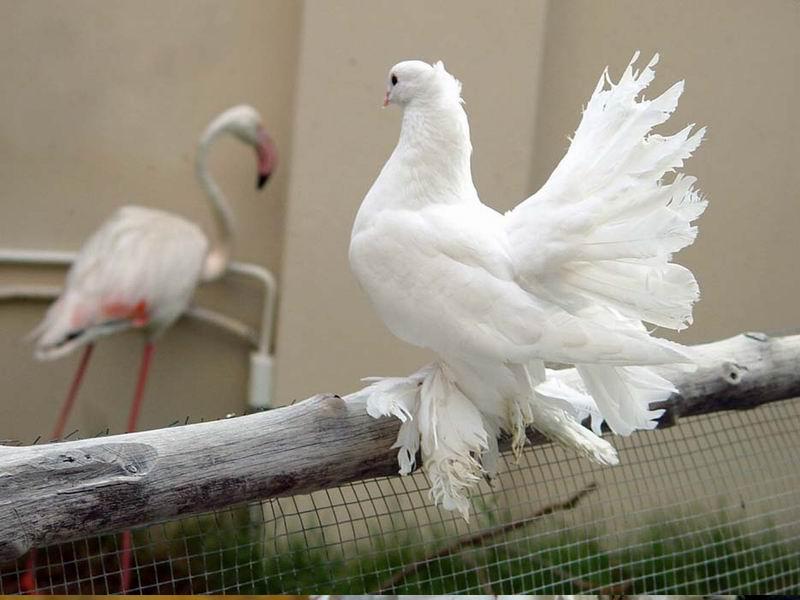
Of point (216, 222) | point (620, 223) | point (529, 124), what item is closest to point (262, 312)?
point (216, 222)

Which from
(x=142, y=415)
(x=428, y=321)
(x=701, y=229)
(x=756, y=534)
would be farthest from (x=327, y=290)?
(x=428, y=321)

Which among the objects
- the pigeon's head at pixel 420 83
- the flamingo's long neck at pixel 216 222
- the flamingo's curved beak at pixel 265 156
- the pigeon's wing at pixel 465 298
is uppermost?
the flamingo's curved beak at pixel 265 156

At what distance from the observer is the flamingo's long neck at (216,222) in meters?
1.78

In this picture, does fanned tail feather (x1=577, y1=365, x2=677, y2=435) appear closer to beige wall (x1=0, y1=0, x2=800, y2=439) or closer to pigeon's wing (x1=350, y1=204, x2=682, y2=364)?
pigeon's wing (x1=350, y1=204, x2=682, y2=364)

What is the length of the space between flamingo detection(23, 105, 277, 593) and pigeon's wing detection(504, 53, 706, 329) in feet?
3.35

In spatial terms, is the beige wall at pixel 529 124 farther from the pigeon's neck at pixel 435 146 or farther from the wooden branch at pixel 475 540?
the pigeon's neck at pixel 435 146

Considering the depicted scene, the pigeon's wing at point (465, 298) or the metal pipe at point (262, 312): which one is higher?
the metal pipe at point (262, 312)

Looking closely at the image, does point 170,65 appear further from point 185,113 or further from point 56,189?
point 56,189

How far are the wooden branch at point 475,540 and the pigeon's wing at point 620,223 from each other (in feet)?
0.96

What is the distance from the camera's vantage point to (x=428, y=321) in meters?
0.84

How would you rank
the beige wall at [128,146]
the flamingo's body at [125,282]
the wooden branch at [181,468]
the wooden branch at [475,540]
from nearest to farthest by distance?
the wooden branch at [181,468] → the wooden branch at [475,540] → the flamingo's body at [125,282] → the beige wall at [128,146]

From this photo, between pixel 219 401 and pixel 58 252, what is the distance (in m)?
0.41

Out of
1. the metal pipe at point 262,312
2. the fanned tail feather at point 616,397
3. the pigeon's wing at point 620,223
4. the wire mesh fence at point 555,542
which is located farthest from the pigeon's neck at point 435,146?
the metal pipe at point 262,312

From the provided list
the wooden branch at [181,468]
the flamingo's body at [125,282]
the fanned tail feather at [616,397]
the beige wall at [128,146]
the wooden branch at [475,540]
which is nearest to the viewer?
the wooden branch at [181,468]
